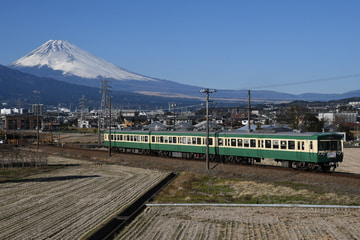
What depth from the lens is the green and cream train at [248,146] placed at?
28625 mm

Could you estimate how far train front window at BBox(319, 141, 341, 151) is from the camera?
92.7 feet

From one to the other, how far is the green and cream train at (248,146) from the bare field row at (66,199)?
263 inches

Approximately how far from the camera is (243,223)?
56.6 feet

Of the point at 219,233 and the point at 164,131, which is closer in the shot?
the point at 219,233

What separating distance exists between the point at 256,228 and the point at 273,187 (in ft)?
29.0

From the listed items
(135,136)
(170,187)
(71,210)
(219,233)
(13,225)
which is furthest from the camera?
(135,136)

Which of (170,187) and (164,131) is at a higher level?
(164,131)

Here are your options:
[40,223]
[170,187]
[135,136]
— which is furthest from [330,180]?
[135,136]

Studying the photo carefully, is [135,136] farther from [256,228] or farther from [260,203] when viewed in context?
[256,228]

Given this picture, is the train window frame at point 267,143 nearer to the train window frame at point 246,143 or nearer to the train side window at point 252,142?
the train side window at point 252,142

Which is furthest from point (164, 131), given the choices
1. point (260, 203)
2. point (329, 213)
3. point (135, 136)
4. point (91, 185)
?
point (329, 213)

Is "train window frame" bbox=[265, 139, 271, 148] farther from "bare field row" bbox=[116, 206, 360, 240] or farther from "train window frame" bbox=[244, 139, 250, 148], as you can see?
"bare field row" bbox=[116, 206, 360, 240]

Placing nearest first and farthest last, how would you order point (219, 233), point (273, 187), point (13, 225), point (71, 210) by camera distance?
point (219, 233) → point (13, 225) → point (71, 210) → point (273, 187)

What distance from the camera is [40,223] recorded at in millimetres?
17953
